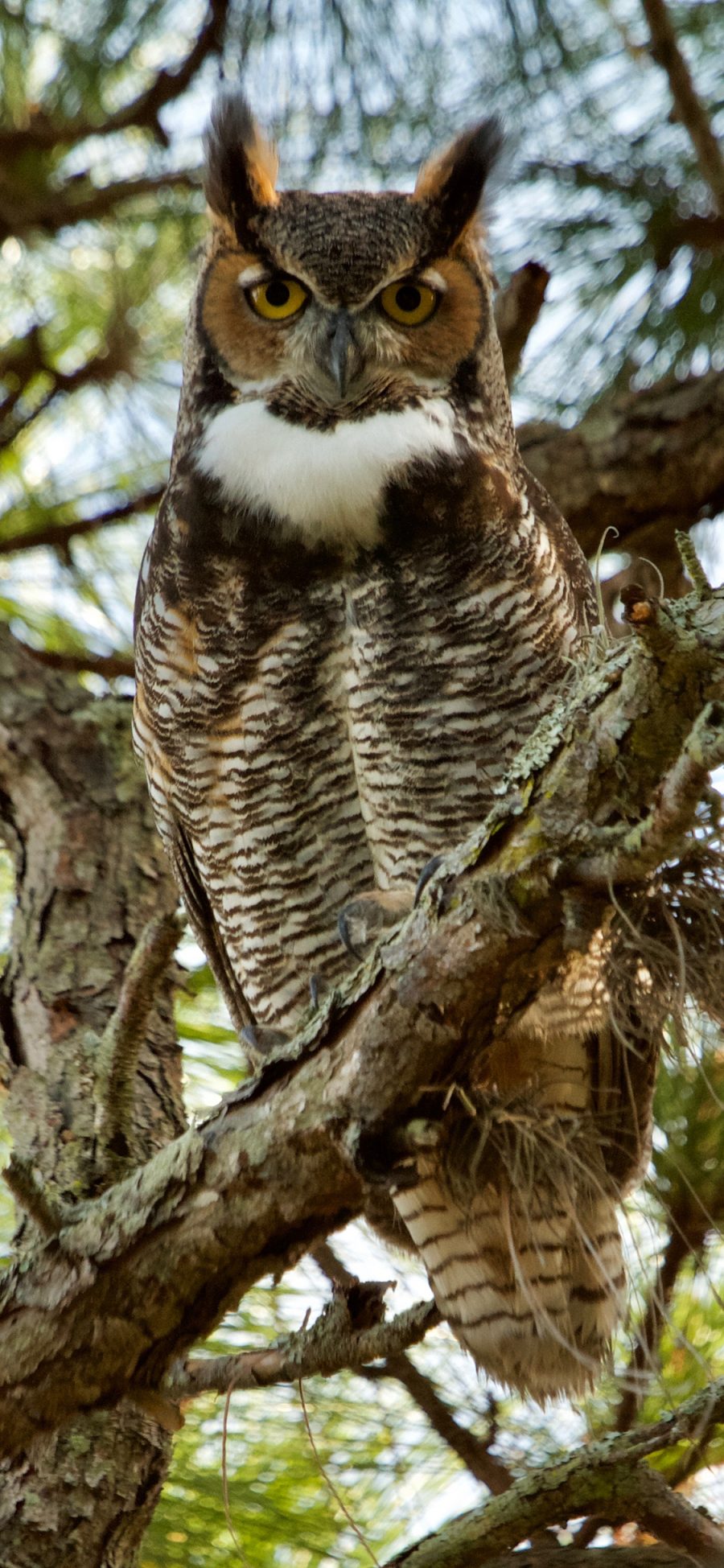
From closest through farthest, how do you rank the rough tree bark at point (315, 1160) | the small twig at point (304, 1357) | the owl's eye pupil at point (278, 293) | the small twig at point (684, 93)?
1. the rough tree bark at point (315, 1160)
2. the small twig at point (304, 1357)
3. the owl's eye pupil at point (278, 293)
4. the small twig at point (684, 93)

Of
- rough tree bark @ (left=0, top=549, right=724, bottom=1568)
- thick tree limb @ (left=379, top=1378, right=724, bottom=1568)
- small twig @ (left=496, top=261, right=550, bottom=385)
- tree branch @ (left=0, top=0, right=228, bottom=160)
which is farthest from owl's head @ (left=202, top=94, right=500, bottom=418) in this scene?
thick tree limb @ (left=379, top=1378, right=724, bottom=1568)

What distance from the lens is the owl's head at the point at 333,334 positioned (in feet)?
6.42

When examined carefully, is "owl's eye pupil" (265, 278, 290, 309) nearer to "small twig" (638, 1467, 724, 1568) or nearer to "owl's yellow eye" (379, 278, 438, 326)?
"owl's yellow eye" (379, 278, 438, 326)

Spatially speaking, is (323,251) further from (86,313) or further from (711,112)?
(86,313)

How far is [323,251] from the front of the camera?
6.71ft

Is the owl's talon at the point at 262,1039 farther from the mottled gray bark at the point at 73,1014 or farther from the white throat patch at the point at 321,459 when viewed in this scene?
the white throat patch at the point at 321,459

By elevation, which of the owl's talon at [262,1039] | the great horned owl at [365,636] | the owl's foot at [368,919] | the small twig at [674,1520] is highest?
the great horned owl at [365,636]

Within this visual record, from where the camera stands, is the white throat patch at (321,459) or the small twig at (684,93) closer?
the white throat patch at (321,459)

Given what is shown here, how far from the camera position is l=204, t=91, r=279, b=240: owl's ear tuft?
85.3 inches

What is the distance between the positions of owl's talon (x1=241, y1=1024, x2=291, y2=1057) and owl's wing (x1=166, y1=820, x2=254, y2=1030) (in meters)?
0.18

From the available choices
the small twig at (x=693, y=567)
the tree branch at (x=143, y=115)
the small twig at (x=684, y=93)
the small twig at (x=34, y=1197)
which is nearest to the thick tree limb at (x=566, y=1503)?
the small twig at (x=34, y=1197)

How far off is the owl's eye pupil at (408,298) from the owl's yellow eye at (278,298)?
0.40 feet

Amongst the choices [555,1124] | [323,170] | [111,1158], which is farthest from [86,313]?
[555,1124]

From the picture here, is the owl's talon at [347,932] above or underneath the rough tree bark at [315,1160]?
above
